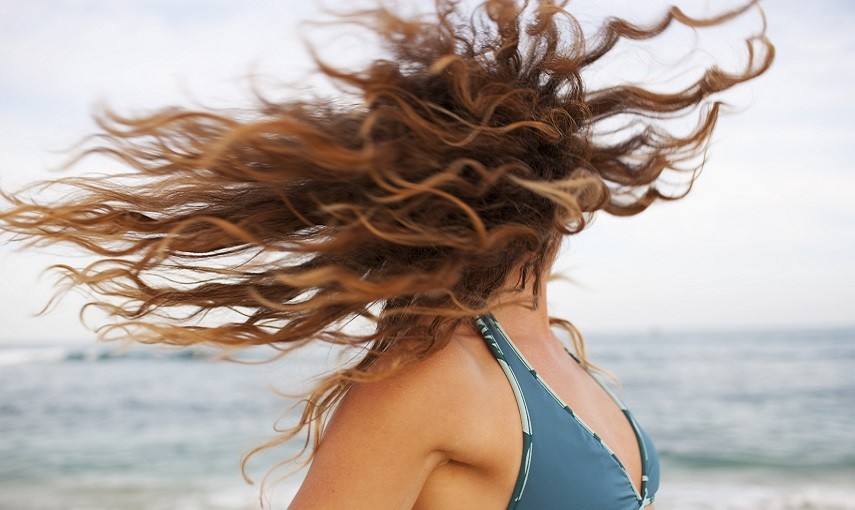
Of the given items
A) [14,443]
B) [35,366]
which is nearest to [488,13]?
[14,443]

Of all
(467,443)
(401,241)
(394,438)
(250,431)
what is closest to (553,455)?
(467,443)

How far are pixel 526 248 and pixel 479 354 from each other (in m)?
0.24

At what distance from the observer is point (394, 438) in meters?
1.25

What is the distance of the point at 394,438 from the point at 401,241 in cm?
33

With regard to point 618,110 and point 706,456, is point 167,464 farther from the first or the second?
point 618,110

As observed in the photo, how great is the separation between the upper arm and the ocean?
0.45 meters

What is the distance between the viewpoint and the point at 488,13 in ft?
4.99

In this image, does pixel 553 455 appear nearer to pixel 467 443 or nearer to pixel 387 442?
pixel 467 443

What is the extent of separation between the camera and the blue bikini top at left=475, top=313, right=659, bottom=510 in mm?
1414

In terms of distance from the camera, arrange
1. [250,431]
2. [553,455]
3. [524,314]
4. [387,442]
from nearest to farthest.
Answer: [387,442]
[553,455]
[524,314]
[250,431]

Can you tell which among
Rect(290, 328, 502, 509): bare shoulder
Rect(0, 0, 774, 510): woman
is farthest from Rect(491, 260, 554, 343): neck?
Rect(290, 328, 502, 509): bare shoulder

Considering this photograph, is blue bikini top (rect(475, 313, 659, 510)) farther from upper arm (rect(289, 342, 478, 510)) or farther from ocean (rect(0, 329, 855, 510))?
ocean (rect(0, 329, 855, 510))

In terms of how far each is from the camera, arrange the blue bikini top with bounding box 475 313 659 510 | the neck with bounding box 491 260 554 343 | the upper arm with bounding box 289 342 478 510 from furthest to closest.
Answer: the neck with bounding box 491 260 554 343 → the blue bikini top with bounding box 475 313 659 510 → the upper arm with bounding box 289 342 478 510

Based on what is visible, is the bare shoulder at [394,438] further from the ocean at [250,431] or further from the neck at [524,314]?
the ocean at [250,431]
